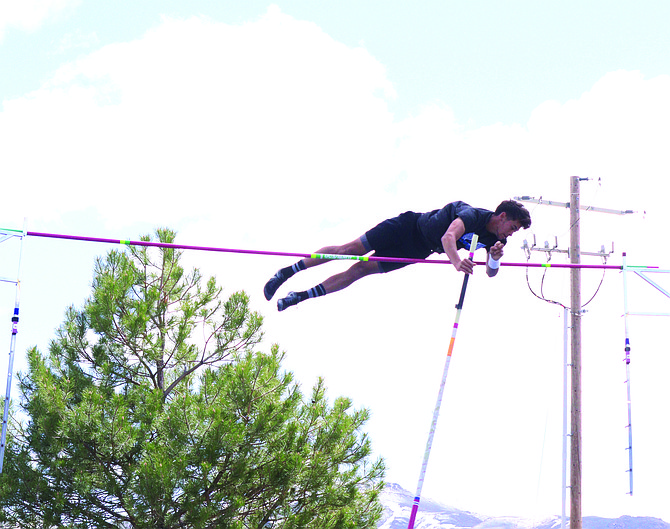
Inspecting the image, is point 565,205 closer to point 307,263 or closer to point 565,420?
point 565,420

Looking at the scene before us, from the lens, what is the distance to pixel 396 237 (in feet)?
21.0

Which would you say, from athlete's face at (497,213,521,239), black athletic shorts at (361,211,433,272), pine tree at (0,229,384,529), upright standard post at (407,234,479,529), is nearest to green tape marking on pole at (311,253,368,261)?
black athletic shorts at (361,211,433,272)

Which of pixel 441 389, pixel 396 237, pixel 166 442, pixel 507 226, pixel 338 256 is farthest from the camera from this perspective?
pixel 166 442

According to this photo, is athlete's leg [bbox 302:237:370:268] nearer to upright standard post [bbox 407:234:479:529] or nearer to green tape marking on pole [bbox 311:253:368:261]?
green tape marking on pole [bbox 311:253:368:261]

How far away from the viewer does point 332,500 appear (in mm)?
10945

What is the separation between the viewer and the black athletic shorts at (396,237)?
251 inches

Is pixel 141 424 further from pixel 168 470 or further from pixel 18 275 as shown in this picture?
pixel 18 275

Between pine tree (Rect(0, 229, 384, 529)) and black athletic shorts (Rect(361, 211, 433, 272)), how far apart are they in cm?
456

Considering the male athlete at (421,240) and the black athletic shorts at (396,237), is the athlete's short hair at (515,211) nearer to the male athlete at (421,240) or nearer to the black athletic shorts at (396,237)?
the male athlete at (421,240)

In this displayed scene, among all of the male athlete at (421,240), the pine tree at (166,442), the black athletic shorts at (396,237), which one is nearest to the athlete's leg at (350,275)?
the male athlete at (421,240)

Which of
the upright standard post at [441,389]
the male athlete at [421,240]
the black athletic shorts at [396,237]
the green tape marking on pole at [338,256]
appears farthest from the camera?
the black athletic shorts at [396,237]

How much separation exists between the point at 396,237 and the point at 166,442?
5403 millimetres

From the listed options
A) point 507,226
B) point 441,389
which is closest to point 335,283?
point 441,389

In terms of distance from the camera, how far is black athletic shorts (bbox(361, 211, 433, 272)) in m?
6.38
